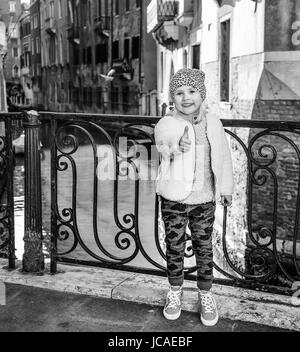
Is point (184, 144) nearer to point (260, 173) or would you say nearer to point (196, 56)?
point (260, 173)

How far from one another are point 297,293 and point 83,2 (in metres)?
34.5

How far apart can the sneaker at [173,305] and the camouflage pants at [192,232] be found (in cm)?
6

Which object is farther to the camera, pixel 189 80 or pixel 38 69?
pixel 38 69

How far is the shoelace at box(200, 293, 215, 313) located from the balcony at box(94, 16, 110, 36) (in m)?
29.1

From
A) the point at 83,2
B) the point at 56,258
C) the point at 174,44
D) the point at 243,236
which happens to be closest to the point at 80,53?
the point at 83,2

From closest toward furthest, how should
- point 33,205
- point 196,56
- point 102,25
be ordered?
1. point 33,205
2. point 196,56
3. point 102,25

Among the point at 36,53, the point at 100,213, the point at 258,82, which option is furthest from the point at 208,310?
the point at 36,53

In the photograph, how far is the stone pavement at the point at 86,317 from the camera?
2961mm

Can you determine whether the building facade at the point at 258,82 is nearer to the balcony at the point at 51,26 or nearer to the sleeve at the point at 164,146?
the sleeve at the point at 164,146

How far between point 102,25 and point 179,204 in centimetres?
2970

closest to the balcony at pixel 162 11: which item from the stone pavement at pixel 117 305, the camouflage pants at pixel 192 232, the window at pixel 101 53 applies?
the window at pixel 101 53

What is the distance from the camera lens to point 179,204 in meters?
2.95

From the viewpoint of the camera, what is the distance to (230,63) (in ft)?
33.7
